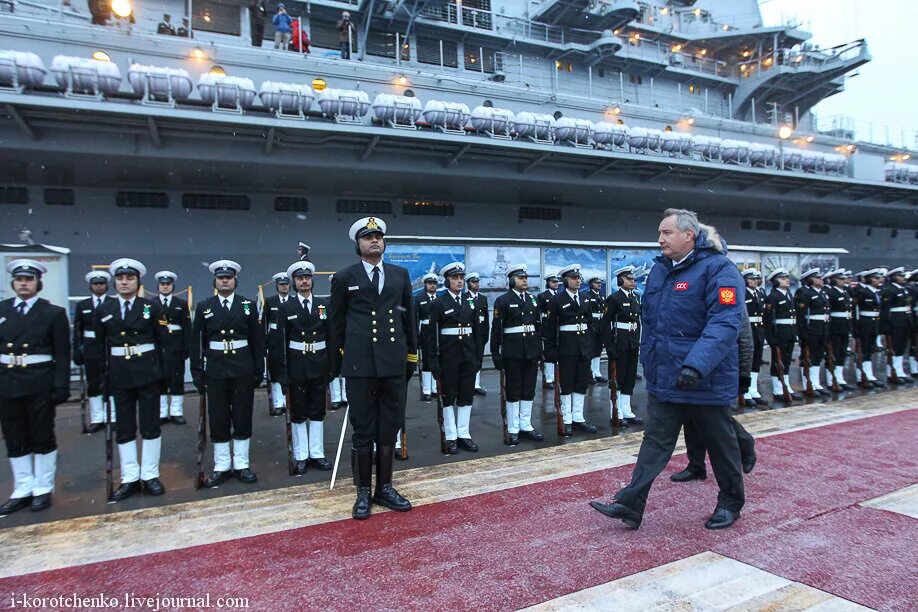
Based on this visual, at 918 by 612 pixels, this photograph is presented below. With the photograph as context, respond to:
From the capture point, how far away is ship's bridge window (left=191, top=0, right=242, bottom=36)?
1514cm

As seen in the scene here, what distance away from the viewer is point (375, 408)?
360 cm

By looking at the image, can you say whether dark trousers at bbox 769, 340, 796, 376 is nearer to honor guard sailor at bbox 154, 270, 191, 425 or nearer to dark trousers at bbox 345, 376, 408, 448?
dark trousers at bbox 345, 376, 408, 448

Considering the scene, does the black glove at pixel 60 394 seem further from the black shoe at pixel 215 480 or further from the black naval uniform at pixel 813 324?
the black naval uniform at pixel 813 324

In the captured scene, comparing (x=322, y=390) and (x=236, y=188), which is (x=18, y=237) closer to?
(x=236, y=188)

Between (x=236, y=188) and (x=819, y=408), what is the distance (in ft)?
41.8

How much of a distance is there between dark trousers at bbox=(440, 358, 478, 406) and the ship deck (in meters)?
0.84

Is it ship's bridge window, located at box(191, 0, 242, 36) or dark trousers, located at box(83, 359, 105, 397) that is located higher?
ship's bridge window, located at box(191, 0, 242, 36)

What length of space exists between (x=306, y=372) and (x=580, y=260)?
7463 millimetres

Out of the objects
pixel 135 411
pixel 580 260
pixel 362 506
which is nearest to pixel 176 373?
pixel 135 411

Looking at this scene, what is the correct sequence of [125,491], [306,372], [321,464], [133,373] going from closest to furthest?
1. [125,491]
2. [133,373]
3. [321,464]
4. [306,372]

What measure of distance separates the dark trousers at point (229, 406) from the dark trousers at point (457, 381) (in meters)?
1.91

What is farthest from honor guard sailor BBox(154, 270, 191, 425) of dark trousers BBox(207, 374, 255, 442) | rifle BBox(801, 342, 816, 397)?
rifle BBox(801, 342, 816, 397)

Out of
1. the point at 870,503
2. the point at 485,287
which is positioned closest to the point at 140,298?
the point at 870,503

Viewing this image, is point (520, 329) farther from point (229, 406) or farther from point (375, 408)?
point (229, 406)
